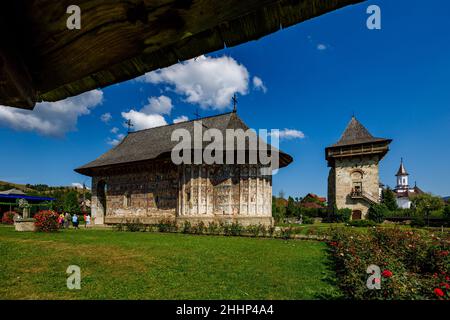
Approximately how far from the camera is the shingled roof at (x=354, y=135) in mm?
33719

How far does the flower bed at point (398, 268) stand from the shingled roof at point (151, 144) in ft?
40.5

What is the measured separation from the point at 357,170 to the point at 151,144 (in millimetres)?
24873

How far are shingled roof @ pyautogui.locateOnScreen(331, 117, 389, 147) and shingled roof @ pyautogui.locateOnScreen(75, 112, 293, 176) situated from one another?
1565 centimetres

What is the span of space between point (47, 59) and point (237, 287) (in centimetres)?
522

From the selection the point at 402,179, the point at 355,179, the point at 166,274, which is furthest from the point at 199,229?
the point at 402,179

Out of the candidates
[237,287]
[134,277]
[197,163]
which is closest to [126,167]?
[197,163]

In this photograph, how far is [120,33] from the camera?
1293mm

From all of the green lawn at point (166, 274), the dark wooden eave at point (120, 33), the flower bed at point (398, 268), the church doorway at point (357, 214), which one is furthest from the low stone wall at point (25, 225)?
the church doorway at point (357, 214)

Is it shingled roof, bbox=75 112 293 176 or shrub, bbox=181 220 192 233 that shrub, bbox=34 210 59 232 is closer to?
shrub, bbox=181 220 192 233

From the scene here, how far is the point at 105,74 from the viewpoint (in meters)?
1.59

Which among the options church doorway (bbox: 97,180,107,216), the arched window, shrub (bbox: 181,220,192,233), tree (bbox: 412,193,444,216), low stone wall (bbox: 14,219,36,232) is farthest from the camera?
tree (bbox: 412,193,444,216)

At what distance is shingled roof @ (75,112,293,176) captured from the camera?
2208 centimetres

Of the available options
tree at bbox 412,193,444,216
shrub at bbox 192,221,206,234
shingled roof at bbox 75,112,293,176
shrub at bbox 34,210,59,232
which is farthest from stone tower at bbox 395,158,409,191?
shrub at bbox 34,210,59,232

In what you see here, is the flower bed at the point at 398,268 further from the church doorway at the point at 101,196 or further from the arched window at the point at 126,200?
the church doorway at the point at 101,196
